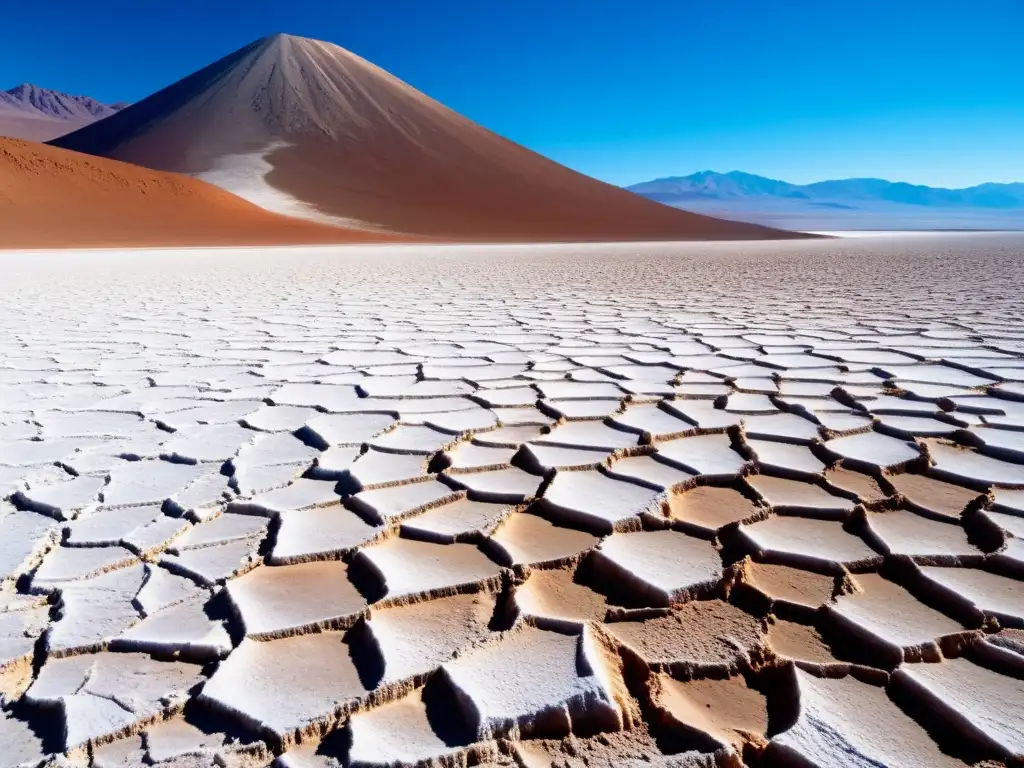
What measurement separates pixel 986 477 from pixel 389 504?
4.14 ft

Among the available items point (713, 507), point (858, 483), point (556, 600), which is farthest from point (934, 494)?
point (556, 600)

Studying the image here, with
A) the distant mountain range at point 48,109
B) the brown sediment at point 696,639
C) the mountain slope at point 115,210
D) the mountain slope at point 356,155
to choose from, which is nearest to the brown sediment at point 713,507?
the brown sediment at point 696,639

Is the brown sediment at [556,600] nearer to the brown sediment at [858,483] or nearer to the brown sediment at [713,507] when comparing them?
the brown sediment at [713,507]

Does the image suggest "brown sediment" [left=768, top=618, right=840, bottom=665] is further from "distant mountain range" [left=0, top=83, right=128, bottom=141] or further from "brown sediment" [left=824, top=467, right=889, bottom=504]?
"distant mountain range" [left=0, top=83, right=128, bottom=141]

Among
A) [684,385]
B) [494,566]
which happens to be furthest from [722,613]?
[684,385]

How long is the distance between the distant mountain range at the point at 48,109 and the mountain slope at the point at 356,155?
5138 centimetres

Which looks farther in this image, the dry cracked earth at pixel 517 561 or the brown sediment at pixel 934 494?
the brown sediment at pixel 934 494

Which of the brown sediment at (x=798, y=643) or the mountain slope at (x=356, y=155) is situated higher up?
the mountain slope at (x=356, y=155)

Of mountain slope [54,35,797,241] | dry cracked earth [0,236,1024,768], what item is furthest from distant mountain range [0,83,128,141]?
dry cracked earth [0,236,1024,768]

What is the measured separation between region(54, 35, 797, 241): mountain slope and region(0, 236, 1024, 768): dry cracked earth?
22.1 m

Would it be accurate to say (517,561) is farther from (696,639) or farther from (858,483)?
(858,483)

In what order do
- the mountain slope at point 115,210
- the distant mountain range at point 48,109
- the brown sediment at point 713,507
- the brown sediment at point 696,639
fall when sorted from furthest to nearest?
the distant mountain range at point 48,109 < the mountain slope at point 115,210 < the brown sediment at point 713,507 < the brown sediment at point 696,639

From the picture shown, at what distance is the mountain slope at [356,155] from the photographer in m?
28.8

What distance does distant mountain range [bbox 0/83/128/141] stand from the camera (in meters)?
82.6
